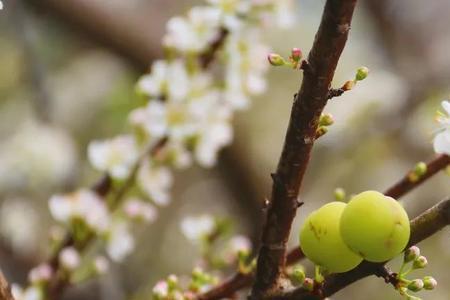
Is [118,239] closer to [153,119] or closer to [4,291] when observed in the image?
[153,119]

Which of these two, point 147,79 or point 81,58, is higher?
point 81,58

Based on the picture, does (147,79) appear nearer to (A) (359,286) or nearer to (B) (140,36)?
(B) (140,36)

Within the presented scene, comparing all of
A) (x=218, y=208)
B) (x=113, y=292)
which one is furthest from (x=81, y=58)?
(x=113, y=292)

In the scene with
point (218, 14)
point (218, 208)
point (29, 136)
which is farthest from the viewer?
point (218, 208)

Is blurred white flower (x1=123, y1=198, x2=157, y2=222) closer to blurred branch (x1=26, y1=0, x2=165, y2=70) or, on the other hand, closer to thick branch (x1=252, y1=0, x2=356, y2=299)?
thick branch (x1=252, y1=0, x2=356, y2=299)

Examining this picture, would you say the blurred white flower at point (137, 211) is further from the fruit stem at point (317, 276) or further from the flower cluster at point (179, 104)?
the fruit stem at point (317, 276)

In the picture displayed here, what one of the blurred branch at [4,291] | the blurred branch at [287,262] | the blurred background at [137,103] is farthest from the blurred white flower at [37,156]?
the blurred branch at [4,291]

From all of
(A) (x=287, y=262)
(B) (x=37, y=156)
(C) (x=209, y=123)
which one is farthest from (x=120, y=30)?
(A) (x=287, y=262)
